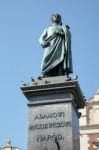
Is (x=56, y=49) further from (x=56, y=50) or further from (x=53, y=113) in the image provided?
(x=53, y=113)

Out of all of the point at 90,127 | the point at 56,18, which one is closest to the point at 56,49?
the point at 56,18

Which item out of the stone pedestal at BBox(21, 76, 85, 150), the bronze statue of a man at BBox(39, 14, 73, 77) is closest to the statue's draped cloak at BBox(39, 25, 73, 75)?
the bronze statue of a man at BBox(39, 14, 73, 77)

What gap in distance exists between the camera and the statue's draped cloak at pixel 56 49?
1389cm

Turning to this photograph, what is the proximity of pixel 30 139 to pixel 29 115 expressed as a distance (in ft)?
2.35

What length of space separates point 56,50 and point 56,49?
36 mm

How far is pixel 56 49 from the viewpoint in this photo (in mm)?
14117

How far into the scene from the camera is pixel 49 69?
1384cm

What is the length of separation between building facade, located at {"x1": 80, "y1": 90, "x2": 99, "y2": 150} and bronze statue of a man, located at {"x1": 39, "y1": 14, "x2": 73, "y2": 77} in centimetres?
1813

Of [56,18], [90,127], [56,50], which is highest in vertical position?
[90,127]

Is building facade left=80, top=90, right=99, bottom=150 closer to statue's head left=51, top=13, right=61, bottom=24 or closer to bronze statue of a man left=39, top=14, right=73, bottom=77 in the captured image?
statue's head left=51, top=13, right=61, bottom=24

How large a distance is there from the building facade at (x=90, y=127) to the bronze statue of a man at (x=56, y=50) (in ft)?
59.5

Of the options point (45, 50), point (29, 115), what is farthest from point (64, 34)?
point (29, 115)

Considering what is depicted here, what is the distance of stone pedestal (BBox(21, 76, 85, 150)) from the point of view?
12.6 meters

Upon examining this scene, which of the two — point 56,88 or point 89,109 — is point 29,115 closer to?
point 56,88
